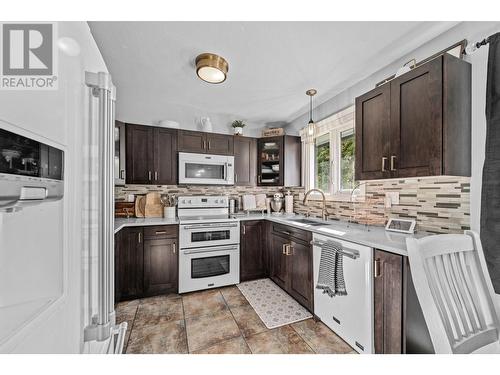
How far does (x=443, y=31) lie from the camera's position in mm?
1519

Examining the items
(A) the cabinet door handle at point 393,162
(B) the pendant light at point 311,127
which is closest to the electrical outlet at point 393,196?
(A) the cabinet door handle at point 393,162

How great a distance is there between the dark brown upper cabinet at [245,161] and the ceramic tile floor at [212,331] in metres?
1.66

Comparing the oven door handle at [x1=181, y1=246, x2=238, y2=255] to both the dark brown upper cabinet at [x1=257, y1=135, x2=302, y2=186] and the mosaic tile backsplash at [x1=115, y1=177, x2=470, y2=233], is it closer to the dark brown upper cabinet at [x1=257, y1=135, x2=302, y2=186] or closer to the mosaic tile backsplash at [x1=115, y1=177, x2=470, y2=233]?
the dark brown upper cabinet at [x1=257, y1=135, x2=302, y2=186]

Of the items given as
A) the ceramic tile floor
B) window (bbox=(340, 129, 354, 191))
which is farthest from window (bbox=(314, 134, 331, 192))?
the ceramic tile floor

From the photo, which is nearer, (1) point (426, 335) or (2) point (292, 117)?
(1) point (426, 335)

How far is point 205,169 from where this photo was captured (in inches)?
117

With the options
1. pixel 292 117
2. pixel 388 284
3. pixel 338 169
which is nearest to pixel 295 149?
pixel 292 117

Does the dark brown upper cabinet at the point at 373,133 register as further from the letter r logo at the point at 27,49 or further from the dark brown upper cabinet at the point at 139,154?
the dark brown upper cabinet at the point at 139,154

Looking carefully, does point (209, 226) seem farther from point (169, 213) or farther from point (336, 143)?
point (336, 143)

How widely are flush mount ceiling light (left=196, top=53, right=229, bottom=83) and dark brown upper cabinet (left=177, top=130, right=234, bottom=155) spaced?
103cm

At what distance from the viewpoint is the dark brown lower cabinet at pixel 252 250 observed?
2754 millimetres

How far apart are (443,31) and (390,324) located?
6.85ft
